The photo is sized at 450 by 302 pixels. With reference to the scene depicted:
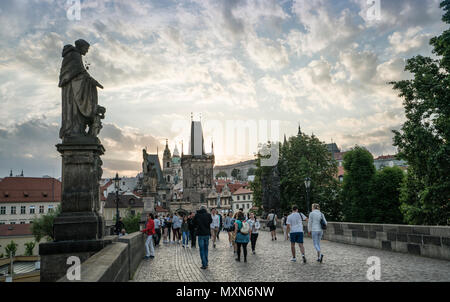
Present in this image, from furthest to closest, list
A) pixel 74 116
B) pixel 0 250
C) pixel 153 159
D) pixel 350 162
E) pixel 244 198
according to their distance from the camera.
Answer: pixel 153 159 < pixel 244 198 < pixel 0 250 < pixel 350 162 < pixel 74 116

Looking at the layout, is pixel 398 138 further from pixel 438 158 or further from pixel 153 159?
pixel 153 159

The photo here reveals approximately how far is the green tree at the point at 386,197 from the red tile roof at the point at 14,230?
54699mm

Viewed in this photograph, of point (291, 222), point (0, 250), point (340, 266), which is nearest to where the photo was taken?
point (340, 266)

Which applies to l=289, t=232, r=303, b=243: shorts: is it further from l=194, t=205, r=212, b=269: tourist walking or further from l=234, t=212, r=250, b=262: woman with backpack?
l=194, t=205, r=212, b=269: tourist walking

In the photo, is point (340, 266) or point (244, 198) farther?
point (244, 198)

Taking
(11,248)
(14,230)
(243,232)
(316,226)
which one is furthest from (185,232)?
(14,230)

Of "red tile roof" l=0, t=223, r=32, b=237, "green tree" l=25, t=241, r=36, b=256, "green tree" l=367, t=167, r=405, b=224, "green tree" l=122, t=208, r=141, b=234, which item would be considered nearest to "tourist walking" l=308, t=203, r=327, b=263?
"green tree" l=367, t=167, r=405, b=224

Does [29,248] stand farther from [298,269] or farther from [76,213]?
[298,269]

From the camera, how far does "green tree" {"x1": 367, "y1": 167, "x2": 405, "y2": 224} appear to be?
4019cm

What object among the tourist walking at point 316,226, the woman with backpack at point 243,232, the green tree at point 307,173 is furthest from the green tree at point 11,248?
the tourist walking at point 316,226

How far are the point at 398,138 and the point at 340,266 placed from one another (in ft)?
41.9

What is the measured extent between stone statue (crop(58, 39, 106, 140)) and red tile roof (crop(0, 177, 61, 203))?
68.7 meters

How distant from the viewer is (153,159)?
114m

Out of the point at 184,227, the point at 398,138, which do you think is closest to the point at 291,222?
the point at 184,227
